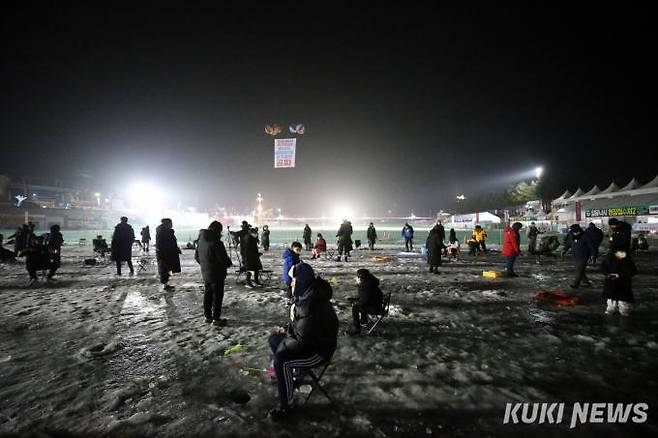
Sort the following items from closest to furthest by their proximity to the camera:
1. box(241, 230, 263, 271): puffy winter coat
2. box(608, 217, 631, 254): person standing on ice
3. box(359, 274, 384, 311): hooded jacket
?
box(359, 274, 384, 311): hooded jacket → box(608, 217, 631, 254): person standing on ice → box(241, 230, 263, 271): puffy winter coat

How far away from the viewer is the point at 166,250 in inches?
386

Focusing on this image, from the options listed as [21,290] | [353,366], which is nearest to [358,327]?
[353,366]

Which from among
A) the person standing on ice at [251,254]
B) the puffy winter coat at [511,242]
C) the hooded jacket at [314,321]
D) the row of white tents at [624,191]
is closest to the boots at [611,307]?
the puffy winter coat at [511,242]

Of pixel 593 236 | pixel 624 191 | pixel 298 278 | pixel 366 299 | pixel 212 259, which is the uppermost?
pixel 624 191

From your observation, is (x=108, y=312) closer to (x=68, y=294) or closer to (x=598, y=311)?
(x=68, y=294)

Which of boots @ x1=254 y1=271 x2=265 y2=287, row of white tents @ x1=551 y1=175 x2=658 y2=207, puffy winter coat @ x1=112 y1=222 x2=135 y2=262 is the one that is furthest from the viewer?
row of white tents @ x1=551 y1=175 x2=658 y2=207

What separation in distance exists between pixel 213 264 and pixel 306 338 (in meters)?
3.79

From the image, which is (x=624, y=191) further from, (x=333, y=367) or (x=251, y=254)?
(x=333, y=367)

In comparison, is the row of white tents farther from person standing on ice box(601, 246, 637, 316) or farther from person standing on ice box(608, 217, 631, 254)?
person standing on ice box(601, 246, 637, 316)

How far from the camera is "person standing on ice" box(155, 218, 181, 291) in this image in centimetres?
958

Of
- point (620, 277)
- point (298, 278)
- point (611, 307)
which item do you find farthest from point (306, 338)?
point (611, 307)

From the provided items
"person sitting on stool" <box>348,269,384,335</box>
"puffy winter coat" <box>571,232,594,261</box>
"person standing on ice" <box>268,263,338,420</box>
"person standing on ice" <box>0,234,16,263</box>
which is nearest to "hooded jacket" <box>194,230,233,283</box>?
"person sitting on stool" <box>348,269,384,335</box>

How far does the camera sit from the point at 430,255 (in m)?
13.2

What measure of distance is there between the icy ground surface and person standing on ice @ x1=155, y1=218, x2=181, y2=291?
4.46 feet
